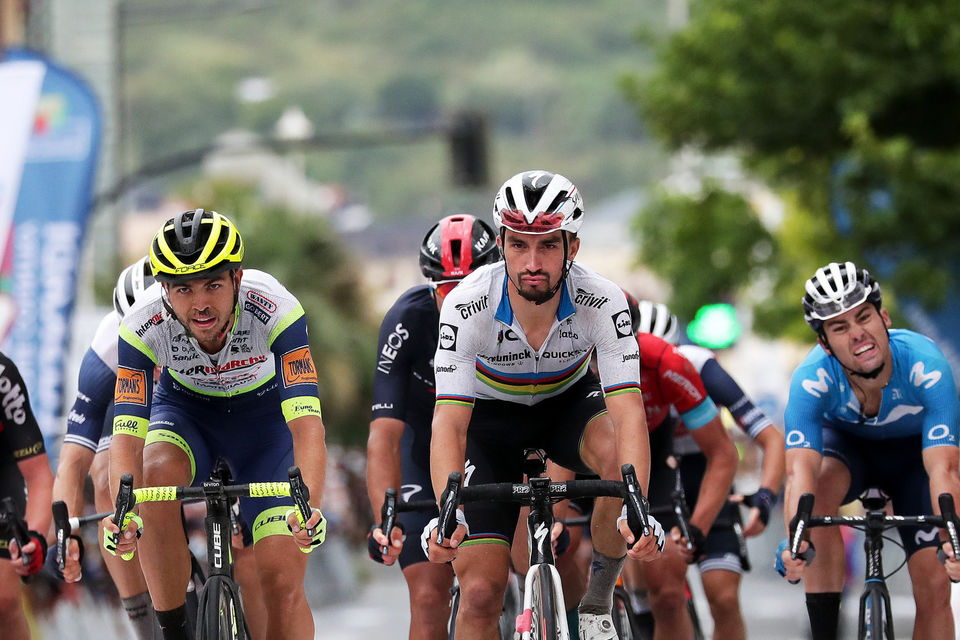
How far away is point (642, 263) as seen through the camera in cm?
2341

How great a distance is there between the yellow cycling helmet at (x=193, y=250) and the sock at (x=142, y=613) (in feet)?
7.14

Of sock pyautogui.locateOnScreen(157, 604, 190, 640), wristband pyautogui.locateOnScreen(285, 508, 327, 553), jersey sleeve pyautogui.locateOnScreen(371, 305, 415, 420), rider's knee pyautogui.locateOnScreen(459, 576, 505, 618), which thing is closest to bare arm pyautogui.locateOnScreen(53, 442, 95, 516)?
sock pyautogui.locateOnScreen(157, 604, 190, 640)

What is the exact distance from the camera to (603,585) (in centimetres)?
700

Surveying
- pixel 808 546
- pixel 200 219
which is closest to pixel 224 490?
pixel 200 219

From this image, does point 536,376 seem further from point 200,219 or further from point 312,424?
point 200,219

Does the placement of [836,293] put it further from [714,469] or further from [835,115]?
[835,115]

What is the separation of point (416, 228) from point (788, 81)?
11829 centimetres

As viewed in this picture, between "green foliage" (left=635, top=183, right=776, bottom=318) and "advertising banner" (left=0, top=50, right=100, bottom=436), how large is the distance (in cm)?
923

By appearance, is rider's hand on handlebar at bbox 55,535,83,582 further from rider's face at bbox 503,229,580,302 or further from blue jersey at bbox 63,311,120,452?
rider's face at bbox 503,229,580,302

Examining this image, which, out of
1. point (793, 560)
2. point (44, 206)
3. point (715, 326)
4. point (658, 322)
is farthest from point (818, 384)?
point (715, 326)

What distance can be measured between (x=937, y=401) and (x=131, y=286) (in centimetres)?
428

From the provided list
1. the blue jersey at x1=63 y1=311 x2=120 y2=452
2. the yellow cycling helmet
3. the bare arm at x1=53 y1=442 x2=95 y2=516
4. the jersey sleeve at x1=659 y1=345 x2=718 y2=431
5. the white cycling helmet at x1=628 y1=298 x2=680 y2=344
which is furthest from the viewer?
the white cycling helmet at x1=628 y1=298 x2=680 y2=344

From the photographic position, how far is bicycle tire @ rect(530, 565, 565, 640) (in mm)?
6305

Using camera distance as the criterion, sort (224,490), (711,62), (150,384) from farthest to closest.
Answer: (711,62) < (150,384) < (224,490)
